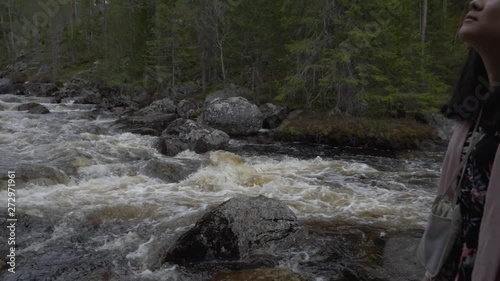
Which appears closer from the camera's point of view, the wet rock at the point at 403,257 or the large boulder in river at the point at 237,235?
the wet rock at the point at 403,257

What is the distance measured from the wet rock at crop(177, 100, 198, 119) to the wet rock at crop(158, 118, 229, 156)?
6.90 metres

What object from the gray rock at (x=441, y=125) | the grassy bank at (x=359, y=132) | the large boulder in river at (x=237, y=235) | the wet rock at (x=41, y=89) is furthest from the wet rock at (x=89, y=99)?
the large boulder in river at (x=237, y=235)

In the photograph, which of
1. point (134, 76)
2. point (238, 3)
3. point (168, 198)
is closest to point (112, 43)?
point (134, 76)

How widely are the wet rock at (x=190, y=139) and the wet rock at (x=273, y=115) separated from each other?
447cm

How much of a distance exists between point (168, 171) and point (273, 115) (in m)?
9.27

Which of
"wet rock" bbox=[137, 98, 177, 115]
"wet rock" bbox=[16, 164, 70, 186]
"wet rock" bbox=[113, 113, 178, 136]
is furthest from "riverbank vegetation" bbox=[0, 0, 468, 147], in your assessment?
"wet rock" bbox=[16, 164, 70, 186]

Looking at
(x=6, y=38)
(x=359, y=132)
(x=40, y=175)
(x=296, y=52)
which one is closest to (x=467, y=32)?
(x=40, y=175)

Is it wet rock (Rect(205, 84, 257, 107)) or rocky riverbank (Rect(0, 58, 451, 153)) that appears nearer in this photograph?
rocky riverbank (Rect(0, 58, 451, 153))

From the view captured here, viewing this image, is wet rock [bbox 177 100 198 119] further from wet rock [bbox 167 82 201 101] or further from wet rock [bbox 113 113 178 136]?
wet rock [bbox 167 82 201 101]

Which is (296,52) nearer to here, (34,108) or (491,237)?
(34,108)

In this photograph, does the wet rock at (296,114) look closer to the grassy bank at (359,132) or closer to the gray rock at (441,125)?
the grassy bank at (359,132)

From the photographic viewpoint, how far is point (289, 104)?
19.9 m

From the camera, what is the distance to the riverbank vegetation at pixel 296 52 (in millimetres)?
16000

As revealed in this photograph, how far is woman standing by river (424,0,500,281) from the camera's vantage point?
1.39 metres
